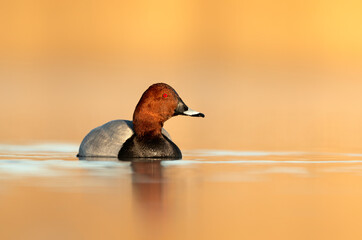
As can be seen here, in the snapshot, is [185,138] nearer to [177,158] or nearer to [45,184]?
[177,158]

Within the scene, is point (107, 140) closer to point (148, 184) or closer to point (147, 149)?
point (147, 149)

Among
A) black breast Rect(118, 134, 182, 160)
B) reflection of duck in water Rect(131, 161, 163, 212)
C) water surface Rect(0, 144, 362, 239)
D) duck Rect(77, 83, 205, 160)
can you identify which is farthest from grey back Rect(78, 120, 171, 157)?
reflection of duck in water Rect(131, 161, 163, 212)

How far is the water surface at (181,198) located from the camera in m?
6.20

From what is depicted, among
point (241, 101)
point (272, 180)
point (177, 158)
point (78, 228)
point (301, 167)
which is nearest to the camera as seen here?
point (78, 228)

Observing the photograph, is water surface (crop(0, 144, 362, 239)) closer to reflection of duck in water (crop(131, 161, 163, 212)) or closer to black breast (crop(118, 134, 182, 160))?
reflection of duck in water (crop(131, 161, 163, 212))

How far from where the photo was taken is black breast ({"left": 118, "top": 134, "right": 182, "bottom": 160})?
35.4ft

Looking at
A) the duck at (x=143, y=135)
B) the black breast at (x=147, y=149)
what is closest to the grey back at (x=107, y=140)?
the duck at (x=143, y=135)

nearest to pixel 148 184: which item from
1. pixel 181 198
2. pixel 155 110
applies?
pixel 181 198

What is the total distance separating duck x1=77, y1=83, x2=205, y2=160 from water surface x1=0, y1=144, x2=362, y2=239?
0.30m

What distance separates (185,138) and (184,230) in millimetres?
8431

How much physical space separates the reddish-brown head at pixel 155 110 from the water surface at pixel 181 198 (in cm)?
59

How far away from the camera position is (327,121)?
18.3 meters

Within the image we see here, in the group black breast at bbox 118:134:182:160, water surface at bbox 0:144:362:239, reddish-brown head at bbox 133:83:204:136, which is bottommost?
water surface at bbox 0:144:362:239

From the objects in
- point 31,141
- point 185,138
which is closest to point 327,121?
point 185,138
